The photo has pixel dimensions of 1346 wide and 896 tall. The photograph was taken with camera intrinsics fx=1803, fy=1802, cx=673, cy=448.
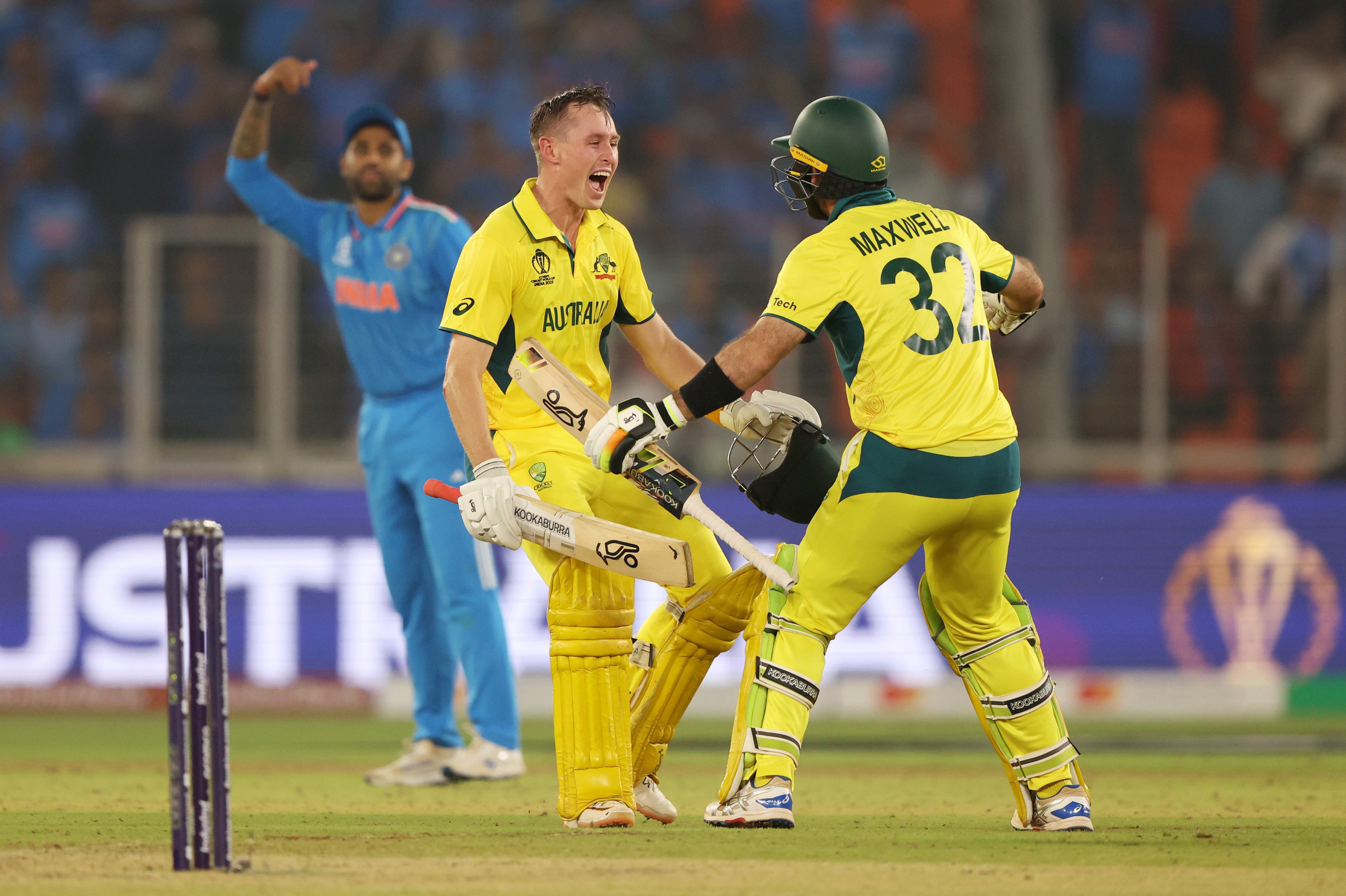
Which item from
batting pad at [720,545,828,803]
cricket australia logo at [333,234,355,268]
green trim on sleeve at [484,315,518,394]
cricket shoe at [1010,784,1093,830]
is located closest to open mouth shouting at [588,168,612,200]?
green trim on sleeve at [484,315,518,394]

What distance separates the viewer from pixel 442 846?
490cm

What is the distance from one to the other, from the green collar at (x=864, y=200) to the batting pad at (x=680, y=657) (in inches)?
44.1

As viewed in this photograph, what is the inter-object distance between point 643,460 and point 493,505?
0.45m

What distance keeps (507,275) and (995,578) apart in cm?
172

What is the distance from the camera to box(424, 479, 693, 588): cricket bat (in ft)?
16.9

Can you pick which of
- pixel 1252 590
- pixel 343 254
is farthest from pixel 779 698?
pixel 1252 590

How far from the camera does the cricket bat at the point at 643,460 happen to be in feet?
17.2

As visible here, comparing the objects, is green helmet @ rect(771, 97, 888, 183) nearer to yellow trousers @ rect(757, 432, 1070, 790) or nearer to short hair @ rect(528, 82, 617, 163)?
short hair @ rect(528, 82, 617, 163)

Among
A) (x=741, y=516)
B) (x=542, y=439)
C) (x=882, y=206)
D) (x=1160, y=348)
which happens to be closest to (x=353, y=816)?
(x=542, y=439)

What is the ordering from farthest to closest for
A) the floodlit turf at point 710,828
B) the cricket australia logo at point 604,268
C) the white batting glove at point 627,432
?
1. the cricket australia logo at point 604,268
2. the white batting glove at point 627,432
3. the floodlit turf at point 710,828

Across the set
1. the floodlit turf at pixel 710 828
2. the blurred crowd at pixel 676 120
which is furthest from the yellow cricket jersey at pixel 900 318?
the blurred crowd at pixel 676 120

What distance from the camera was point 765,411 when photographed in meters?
5.42

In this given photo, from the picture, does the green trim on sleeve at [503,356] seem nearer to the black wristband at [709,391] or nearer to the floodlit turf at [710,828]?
the black wristband at [709,391]

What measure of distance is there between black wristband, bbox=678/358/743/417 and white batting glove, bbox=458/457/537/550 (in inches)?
22.0
